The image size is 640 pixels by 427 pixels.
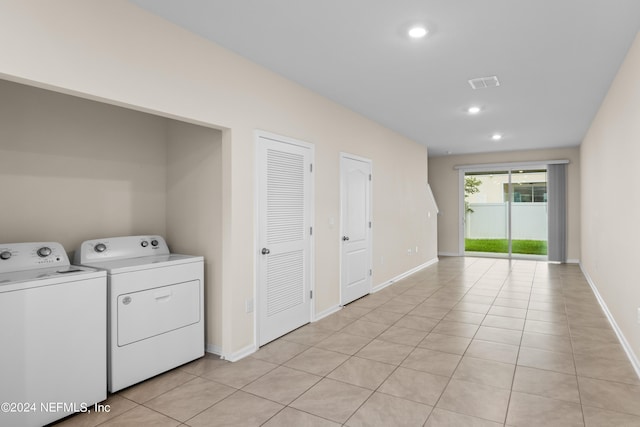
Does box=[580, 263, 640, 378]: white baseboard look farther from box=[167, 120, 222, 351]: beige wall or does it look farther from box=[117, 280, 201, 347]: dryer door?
box=[117, 280, 201, 347]: dryer door

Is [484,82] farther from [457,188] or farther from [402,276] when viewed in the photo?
[457,188]

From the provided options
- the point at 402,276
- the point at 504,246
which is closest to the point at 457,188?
the point at 504,246

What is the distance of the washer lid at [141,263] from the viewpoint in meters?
2.62

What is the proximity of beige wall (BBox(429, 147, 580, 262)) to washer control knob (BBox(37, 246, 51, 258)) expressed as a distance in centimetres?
854

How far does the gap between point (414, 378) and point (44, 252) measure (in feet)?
9.06

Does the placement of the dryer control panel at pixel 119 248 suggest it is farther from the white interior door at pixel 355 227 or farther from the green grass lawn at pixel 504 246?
the green grass lawn at pixel 504 246

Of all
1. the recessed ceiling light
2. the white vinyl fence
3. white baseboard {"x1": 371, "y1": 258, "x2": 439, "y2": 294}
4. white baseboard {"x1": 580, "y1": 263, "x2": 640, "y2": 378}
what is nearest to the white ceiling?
the recessed ceiling light

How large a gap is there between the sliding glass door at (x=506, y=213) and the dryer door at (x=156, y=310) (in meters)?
7.92

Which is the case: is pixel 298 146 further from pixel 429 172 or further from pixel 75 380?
pixel 429 172

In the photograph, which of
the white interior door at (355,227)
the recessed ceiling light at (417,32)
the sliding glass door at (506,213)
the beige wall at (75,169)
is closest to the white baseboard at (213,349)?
the beige wall at (75,169)

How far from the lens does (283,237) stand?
147 inches

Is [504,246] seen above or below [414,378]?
above

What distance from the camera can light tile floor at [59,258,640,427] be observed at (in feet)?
7.52

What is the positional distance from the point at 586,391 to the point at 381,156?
4.01 meters
